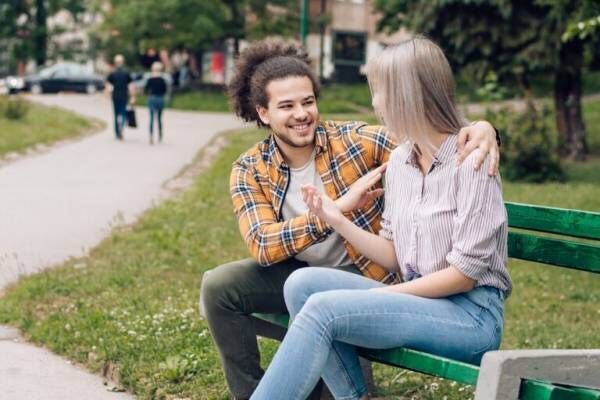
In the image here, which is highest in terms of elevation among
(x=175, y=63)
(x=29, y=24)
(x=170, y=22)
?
(x=170, y=22)

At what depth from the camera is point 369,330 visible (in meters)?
3.63

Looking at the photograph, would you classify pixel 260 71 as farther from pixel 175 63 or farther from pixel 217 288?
pixel 175 63

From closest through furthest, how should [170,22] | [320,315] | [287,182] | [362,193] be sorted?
[320,315] < [362,193] < [287,182] < [170,22]

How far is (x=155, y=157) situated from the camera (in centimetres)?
1941

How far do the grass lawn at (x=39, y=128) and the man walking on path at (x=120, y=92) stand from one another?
937 millimetres

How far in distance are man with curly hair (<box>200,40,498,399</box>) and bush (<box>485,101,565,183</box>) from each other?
13085 mm

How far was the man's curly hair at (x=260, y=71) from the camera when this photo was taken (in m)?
4.55

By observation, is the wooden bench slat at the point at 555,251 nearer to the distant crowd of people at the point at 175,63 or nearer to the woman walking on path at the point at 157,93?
the woman walking on path at the point at 157,93

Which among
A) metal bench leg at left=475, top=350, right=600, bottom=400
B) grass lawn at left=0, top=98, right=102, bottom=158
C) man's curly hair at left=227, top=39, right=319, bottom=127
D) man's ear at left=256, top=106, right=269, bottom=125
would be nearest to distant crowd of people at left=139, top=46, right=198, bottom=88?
grass lawn at left=0, top=98, right=102, bottom=158

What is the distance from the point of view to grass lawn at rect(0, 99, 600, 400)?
5.08 m

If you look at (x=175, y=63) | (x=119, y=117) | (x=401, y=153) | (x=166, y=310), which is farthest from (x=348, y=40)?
(x=401, y=153)

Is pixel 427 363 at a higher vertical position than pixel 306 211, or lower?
lower

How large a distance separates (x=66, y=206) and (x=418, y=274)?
8701mm

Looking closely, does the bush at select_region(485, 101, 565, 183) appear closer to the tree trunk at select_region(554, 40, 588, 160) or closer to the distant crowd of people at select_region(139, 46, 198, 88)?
the tree trunk at select_region(554, 40, 588, 160)
